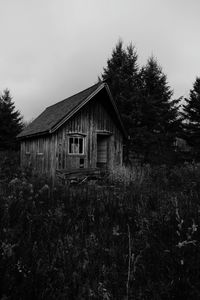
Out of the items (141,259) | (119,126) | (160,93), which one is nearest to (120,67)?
(160,93)

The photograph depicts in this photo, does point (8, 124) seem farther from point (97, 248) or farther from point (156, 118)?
point (97, 248)

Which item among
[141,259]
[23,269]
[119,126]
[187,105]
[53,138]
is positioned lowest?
[141,259]

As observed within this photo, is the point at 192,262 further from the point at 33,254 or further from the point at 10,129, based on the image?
the point at 10,129

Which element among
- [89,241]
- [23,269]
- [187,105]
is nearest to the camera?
[23,269]

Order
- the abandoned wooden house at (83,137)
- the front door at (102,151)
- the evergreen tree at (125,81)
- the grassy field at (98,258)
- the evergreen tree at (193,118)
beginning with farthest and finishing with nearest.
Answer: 1. the evergreen tree at (193,118)
2. the evergreen tree at (125,81)
3. the front door at (102,151)
4. the abandoned wooden house at (83,137)
5. the grassy field at (98,258)

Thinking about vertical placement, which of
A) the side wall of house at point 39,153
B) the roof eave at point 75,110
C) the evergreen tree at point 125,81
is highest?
the evergreen tree at point 125,81

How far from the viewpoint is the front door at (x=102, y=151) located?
634 inches

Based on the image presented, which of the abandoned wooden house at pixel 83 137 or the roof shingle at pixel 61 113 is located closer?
the roof shingle at pixel 61 113

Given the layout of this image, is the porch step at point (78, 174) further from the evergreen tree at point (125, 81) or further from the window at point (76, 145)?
the evergreen tree at point (125, 81)

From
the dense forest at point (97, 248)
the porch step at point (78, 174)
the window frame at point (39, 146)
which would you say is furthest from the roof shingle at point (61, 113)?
the dense forest at point (97, 248)

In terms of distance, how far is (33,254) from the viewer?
7.99 feet

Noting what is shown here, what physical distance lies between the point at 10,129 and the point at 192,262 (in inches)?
1161

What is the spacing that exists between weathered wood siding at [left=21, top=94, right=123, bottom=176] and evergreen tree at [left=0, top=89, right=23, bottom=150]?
13007mm

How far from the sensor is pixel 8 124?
94.7 feet
